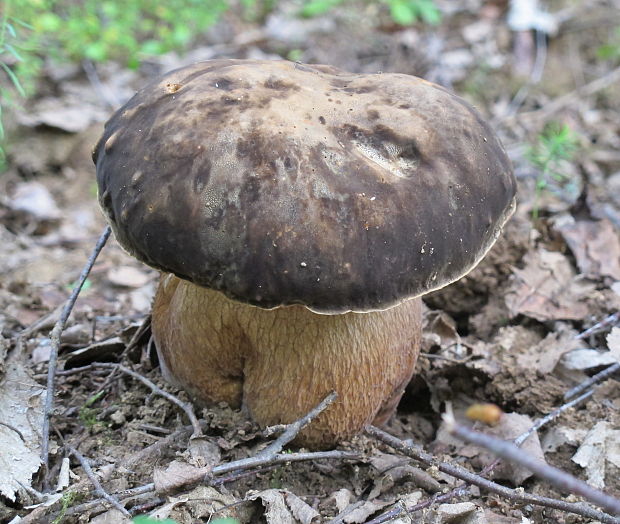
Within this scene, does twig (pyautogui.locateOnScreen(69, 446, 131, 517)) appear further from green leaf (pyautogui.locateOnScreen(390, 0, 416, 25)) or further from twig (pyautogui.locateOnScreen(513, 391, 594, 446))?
green leaf (pyautogui.locateOnScreen(390, 0, 416, 25))

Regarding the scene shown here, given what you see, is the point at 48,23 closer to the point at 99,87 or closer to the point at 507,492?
the point at 99,87

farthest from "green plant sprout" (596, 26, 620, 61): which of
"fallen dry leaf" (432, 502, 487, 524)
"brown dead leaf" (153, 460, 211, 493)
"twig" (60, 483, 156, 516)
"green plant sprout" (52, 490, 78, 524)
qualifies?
"green plant sprout" (52, 490, 78, 524)

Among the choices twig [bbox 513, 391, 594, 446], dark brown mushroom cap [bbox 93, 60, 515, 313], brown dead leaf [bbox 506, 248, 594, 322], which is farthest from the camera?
brown dead leaf [bbox 506, 248, 594, 322]

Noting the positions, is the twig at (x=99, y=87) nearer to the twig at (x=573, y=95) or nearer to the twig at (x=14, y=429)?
the twig at (x=573, y=95)

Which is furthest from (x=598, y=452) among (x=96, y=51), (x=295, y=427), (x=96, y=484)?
(x=96, y=51)

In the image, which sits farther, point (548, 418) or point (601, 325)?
point (601, 325)

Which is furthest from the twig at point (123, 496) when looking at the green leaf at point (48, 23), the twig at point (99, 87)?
the green leaf at point (48, 23)
